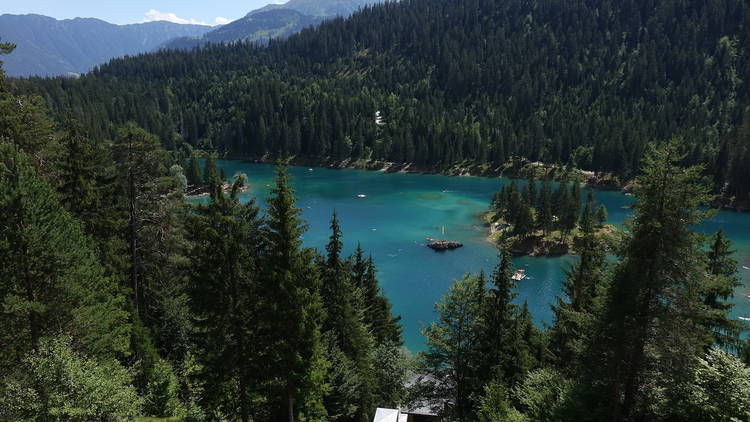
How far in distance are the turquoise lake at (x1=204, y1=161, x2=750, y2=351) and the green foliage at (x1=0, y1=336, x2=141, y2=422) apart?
87.9 ft

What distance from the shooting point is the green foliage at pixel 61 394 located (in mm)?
13328

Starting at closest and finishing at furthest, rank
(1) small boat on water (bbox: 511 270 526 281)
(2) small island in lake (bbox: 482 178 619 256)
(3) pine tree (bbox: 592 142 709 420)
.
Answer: (3) pine tree (bbox: 592 142 709 420), (1) small boat on water (bbox: 511 270 526 281), (2) small island in lake (bbox: 482 178 619 256)

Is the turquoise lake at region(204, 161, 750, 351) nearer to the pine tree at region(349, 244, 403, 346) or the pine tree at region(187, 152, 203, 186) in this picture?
the pine tree at region(349, 244, 403, 346)

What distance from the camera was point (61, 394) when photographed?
44.4 feet

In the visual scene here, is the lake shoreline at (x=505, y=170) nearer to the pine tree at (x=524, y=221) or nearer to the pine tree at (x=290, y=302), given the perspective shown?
the pine tree at (x=524, y=221)

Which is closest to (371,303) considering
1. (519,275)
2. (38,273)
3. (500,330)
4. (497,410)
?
(500,330)

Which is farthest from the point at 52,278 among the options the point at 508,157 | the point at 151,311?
the point at 508,157

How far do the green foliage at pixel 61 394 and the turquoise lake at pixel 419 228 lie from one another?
26.8 metres

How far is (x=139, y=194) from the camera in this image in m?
27.2

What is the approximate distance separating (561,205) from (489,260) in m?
21.3

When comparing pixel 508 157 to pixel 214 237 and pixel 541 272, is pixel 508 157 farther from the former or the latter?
pixel 214 237

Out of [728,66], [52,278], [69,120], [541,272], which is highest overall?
[728,66]

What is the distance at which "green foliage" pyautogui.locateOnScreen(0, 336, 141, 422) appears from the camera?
13328 millimetres

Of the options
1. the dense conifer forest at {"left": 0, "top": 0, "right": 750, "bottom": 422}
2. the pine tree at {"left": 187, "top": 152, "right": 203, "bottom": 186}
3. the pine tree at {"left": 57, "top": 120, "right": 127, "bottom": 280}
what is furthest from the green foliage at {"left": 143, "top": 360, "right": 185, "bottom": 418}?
the pine tree at {"left": 187, "top": 152, "right": 203, "bottom": 186}
